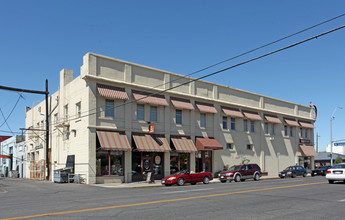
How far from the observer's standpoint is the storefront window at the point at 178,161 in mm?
31719

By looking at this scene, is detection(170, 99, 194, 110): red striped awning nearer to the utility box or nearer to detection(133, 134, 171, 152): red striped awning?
detection(133, 134, 171, 152): red striped awning

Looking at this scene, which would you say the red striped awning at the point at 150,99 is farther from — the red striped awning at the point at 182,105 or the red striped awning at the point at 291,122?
the red striped awning at the point at 291,122

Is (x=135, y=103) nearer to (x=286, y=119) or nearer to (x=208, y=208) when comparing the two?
(x=208, y=208)

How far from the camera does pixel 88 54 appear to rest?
88.5 ft

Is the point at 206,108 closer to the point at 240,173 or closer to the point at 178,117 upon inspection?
the point at 178,117

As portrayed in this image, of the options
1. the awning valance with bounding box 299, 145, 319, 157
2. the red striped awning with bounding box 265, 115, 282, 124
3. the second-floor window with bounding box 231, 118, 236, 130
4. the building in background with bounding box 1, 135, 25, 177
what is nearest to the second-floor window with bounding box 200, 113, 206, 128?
the second-floor window with bounding box 231, 118, 236, 130

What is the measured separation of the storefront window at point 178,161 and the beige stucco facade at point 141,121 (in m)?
0.62

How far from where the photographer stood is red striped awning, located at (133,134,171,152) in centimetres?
2845

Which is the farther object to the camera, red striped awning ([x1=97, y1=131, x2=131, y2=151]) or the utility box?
the utility box

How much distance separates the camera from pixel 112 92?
27625mm

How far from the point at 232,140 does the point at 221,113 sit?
3.48m

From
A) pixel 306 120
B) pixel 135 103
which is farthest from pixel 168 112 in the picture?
pixel 306 120

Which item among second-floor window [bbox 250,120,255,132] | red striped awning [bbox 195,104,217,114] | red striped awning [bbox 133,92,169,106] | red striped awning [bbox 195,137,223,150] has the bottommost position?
red striped awning [bbox 195,137,223,150]

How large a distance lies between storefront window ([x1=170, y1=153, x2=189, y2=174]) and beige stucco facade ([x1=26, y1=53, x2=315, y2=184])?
0.62 metres
